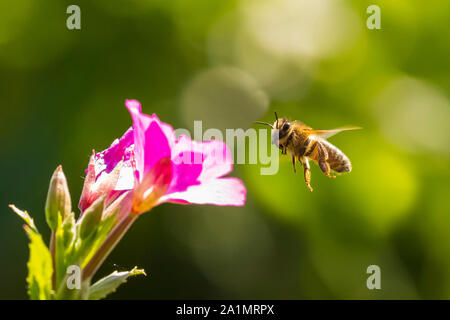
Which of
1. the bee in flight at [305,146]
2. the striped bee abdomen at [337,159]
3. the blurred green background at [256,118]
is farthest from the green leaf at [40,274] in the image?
the blurred green background at [256,118]

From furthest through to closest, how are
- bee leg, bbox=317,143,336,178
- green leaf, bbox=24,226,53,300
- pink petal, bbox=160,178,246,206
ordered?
bee leg, bbox=317,143,336,178 → pink petal, bbox=160,178,246,206 → green leaf, bbox=24,226,53,300

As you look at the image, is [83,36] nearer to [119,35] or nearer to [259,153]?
[119,35]

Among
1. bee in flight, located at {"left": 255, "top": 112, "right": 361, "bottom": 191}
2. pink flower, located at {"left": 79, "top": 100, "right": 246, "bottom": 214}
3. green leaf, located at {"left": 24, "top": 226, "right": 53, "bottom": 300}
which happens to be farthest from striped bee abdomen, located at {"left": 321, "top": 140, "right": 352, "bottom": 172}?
green leaf, located at {"left": 24, "top": 226, "right": 53, "bottom": 300}

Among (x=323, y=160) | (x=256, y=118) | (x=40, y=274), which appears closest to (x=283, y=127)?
(x=323, y=160)

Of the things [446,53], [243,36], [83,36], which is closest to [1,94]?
[83,36]

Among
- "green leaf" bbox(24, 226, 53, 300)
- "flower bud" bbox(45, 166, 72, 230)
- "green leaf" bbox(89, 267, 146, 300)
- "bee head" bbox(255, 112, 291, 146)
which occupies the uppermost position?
"bee head" bbox(255, 112, 291, 146)

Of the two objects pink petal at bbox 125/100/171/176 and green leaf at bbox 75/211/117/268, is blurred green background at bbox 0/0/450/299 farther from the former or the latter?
green leaf at bbox 75/211/117/268

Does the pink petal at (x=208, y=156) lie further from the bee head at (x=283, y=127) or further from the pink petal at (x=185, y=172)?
the bee head at (x=283, y=127)
